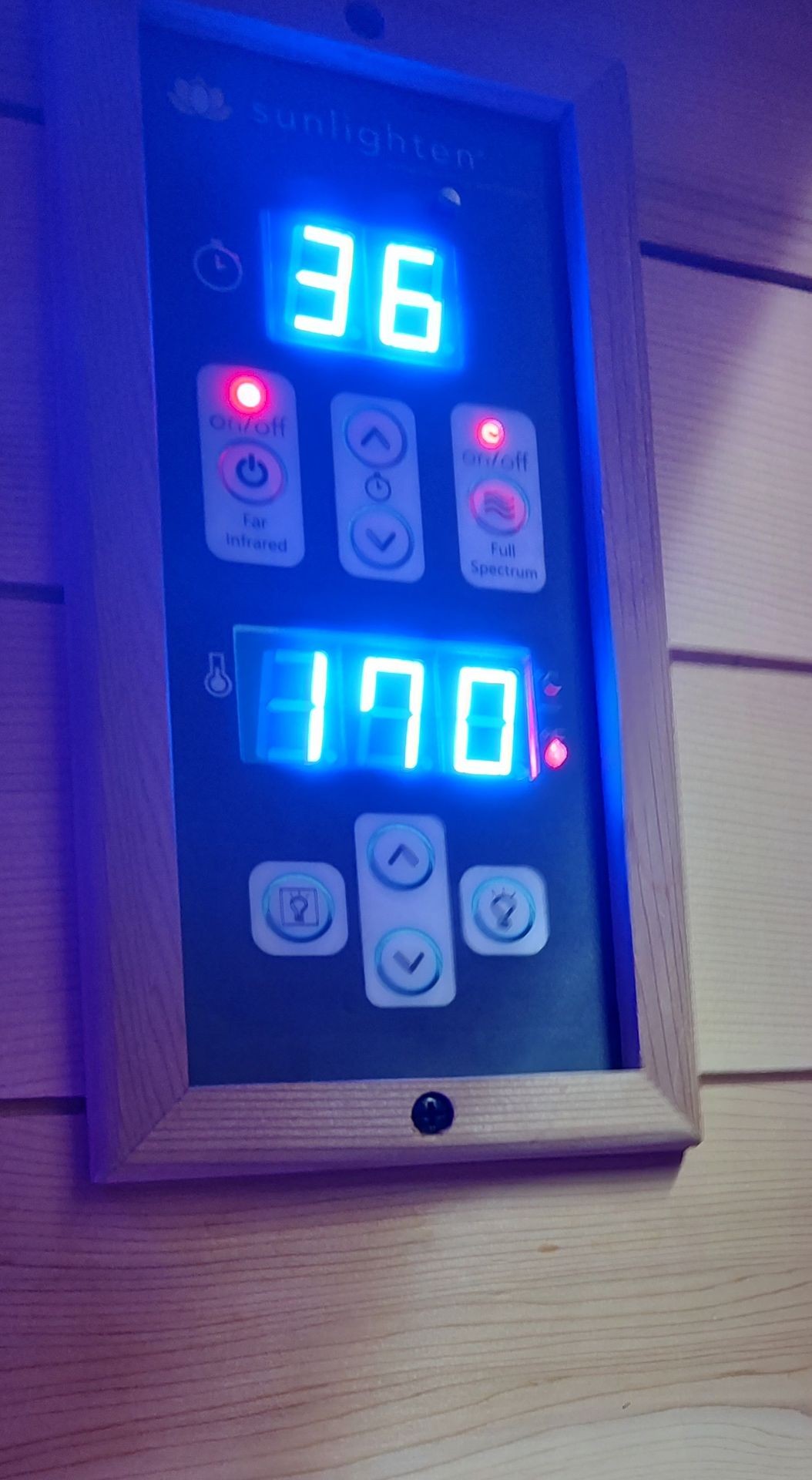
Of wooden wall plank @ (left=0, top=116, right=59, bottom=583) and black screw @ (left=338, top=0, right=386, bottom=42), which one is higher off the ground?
black screw @ (left=338, top=0, right=386, bottom=42)

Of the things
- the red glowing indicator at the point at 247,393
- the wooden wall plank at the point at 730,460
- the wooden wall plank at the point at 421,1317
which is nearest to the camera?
the wooden wall plank at the point at 421,1317

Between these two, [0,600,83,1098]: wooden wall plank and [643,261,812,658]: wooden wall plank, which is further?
[643,261,812,658]: wooden wall plank

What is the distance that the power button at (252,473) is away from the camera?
615mm

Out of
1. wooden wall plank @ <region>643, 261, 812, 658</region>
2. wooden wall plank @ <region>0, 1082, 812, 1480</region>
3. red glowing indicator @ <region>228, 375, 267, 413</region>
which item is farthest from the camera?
wooden wall plank @ <region>643, 261, 812, 658</region>

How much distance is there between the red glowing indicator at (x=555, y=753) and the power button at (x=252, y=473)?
172 mm

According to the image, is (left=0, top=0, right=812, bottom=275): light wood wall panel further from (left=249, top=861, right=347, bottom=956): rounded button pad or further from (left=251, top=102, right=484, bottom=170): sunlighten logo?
(left=249, top=861, right=347, bottom=956): rounded button pad

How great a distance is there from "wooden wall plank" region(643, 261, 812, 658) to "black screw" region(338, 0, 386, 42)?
0.61 feet

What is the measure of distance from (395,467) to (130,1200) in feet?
1.12

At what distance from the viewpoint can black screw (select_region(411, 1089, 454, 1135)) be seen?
58 cm

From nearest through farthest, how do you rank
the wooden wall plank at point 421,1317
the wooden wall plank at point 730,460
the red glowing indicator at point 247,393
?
the wooden wall plank at point 421,1317 → the red glowing indicator at point 247,393 → the wooden wall plank at point 730,460

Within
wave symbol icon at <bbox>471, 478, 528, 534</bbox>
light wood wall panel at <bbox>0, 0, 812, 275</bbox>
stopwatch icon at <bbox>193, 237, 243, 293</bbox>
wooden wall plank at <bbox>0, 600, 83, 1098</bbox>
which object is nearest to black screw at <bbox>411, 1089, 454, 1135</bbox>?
wooden wall plank at <bbox>0, 600, 83, 1098</bbox>

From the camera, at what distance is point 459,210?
2.29 feet

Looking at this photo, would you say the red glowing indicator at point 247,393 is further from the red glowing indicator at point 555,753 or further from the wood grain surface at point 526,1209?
the red glowing indicator at point 555,753

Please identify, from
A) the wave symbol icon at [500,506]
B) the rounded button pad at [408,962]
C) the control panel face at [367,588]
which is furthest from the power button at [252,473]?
the rounded button pad at [408,962]
